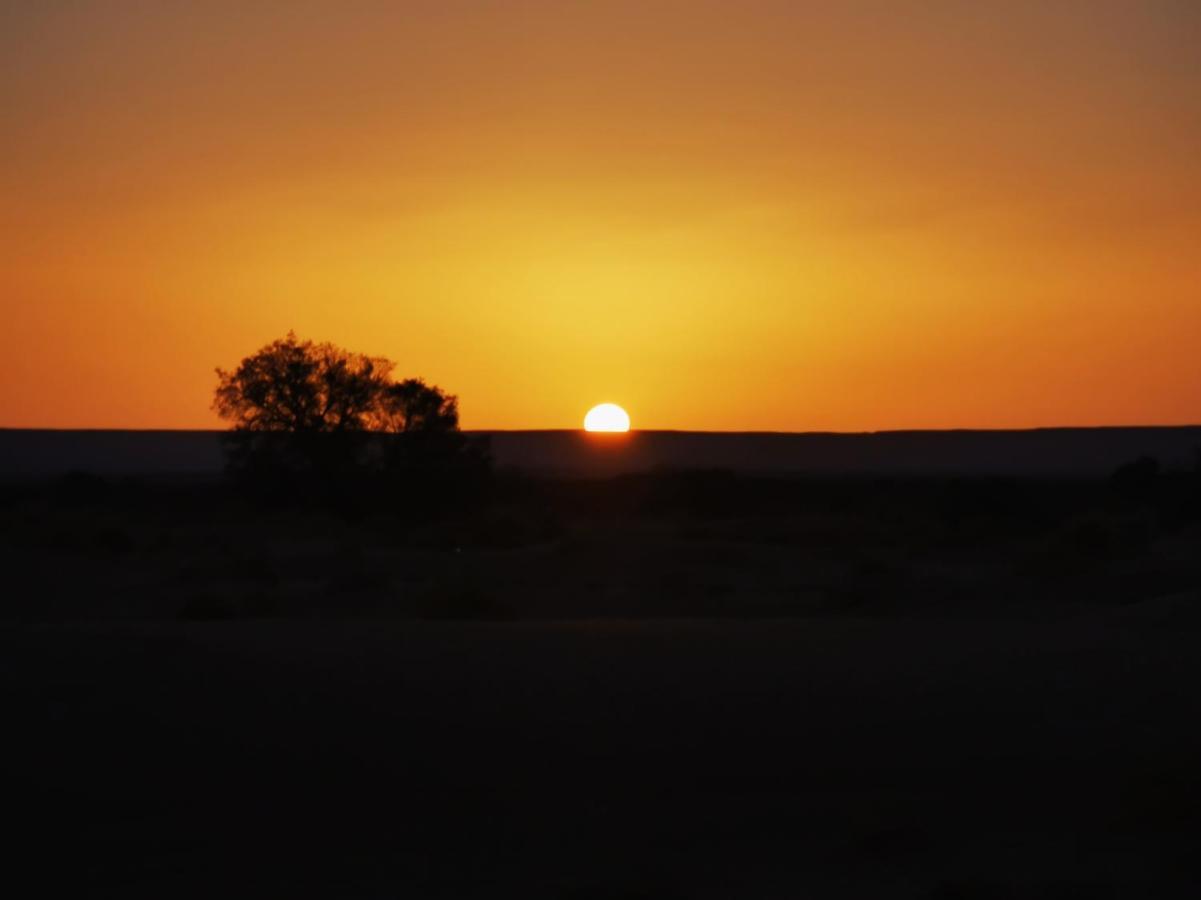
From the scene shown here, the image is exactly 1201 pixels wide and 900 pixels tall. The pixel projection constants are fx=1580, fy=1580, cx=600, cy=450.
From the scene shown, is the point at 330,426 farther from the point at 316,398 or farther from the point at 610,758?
the point at 610,758

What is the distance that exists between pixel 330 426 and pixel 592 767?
48.3m

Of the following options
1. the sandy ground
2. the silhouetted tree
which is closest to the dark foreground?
the sandy ground

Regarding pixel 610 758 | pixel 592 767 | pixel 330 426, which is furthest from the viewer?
pixel 330 426

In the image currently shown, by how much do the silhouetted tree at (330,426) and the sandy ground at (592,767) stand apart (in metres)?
42.3

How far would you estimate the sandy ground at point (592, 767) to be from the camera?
36.7ft

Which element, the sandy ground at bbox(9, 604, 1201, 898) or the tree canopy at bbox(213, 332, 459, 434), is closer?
the sandy ground at bbox(9, 604, 1201, 898)

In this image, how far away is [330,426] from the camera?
60188 mm

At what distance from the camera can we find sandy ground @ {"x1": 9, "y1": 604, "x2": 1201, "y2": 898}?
11180mm

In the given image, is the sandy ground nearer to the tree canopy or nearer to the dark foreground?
the dark foreground

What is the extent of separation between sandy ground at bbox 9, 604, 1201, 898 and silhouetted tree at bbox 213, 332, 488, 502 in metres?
42.3

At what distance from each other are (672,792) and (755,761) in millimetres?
1028

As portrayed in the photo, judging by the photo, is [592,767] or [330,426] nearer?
[592,767]

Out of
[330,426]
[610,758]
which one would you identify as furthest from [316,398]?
[610,758]

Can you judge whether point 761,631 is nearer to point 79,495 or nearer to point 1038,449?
point 79,495
